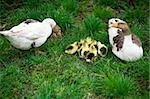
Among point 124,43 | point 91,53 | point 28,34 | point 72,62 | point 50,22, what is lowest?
point 72,62

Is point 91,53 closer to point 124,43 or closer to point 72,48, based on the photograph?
point 72,48

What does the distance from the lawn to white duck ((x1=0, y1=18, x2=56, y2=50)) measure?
0.65 feet

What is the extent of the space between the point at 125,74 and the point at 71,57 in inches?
26.6

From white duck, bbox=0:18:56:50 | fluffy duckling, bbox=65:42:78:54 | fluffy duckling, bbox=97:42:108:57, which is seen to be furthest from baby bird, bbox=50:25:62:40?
fluffy duckling, bbox=97:42:108:57

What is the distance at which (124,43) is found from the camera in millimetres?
4707

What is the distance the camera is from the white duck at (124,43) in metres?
4.65

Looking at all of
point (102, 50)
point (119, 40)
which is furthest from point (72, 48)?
point (119, 40)

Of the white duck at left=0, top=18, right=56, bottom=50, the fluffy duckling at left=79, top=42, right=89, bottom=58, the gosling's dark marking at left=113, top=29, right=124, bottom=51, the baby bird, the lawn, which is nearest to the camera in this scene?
the lawn

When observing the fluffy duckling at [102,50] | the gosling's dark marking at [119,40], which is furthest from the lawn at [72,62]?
the gosling's dark marking at [119,40]

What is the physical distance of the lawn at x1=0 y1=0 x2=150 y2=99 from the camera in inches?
171

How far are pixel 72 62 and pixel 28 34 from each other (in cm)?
59

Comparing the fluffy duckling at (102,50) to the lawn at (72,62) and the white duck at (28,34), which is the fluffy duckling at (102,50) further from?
the white duck at (28,34)

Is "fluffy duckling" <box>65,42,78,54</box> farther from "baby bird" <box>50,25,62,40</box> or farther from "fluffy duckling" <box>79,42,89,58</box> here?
"baby bird" <box>50,25,62,40</box>

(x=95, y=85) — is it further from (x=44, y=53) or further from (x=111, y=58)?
(x=44, y=53)
